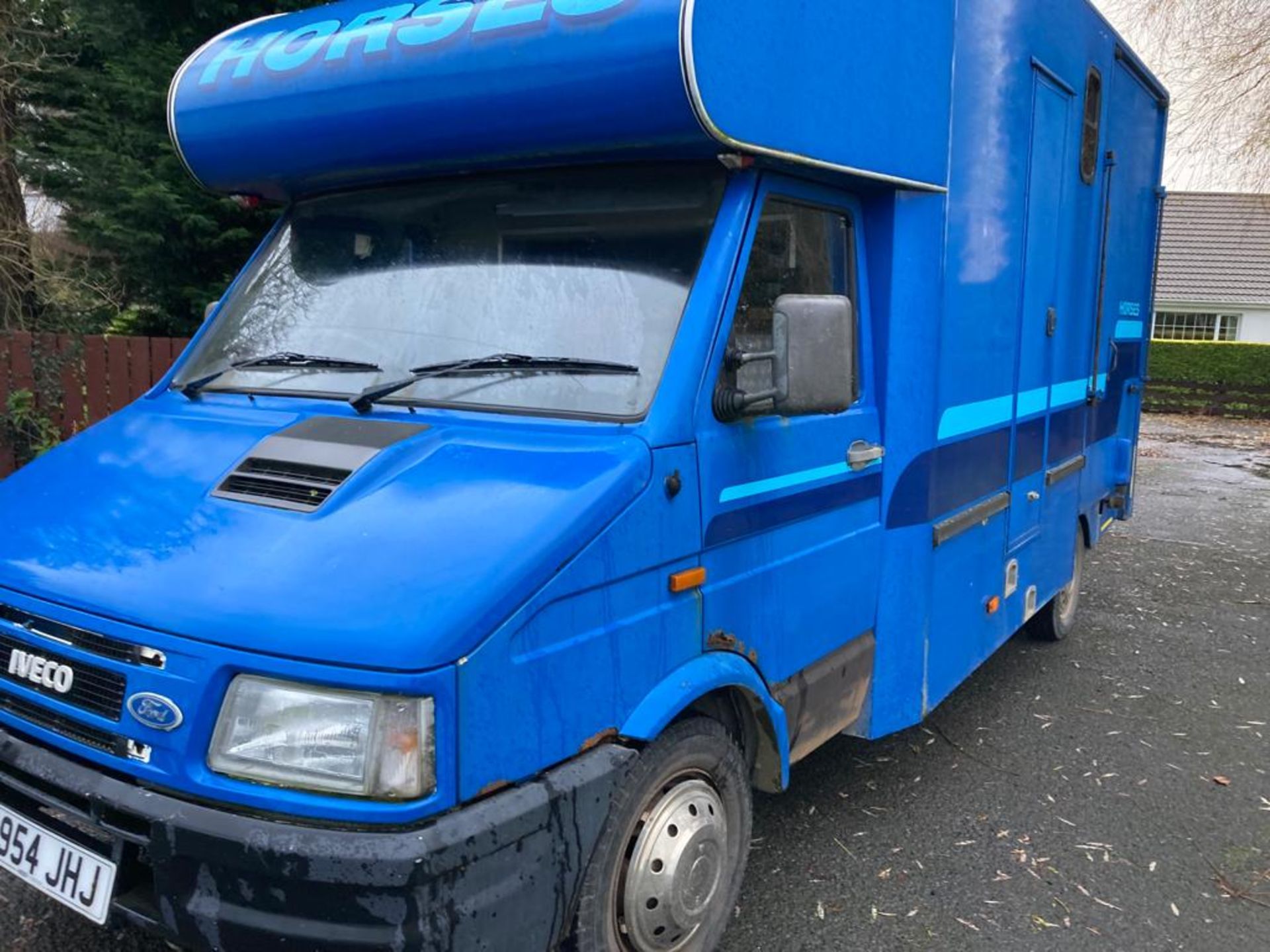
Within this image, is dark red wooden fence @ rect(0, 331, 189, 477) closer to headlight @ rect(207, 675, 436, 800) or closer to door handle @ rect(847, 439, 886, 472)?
door handle @ rect(847, 439, 886, 472)

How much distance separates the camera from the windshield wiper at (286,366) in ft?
10.1

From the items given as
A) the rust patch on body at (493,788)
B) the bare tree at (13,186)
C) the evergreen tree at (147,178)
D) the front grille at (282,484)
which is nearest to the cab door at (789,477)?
the rust patch on body at (493,788)

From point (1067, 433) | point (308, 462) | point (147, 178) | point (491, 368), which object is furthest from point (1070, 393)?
point (147, 178)

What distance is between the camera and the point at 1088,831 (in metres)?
3.98

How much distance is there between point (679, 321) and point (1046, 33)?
2.82 metres

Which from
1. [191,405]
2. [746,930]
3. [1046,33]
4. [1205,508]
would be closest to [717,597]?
[746,930]

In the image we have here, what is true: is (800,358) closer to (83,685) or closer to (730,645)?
(730,645)

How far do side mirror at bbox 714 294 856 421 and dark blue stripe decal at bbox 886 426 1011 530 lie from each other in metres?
0.96

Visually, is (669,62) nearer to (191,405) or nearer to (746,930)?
(191,405)

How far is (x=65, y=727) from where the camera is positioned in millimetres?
2344

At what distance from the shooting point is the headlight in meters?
2.02

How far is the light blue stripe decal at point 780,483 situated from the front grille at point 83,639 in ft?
4.80

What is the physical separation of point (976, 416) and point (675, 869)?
7.53ft

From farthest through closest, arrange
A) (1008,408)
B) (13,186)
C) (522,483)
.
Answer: (13,186), (1008,408), (522,483)
